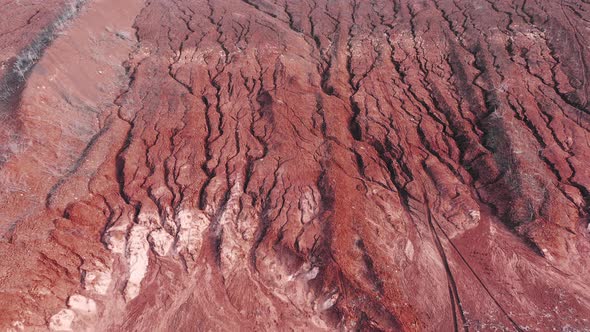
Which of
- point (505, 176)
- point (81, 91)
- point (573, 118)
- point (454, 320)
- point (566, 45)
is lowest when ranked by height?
point (81, 91)

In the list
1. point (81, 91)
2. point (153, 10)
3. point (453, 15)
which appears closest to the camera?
point (81, 91)

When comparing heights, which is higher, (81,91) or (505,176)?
(505,176)

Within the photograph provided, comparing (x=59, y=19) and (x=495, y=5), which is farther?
(x=495, y=5)

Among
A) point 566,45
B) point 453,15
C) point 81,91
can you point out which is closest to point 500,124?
point 566,45

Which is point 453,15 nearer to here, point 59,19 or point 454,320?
point 454,320

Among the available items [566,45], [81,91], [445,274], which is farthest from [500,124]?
[81,91]

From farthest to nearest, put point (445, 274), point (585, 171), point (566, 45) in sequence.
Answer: point (566, 45) → point (585, 171) → point (445, 274)

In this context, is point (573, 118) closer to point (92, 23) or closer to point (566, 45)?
point (566, 45)
